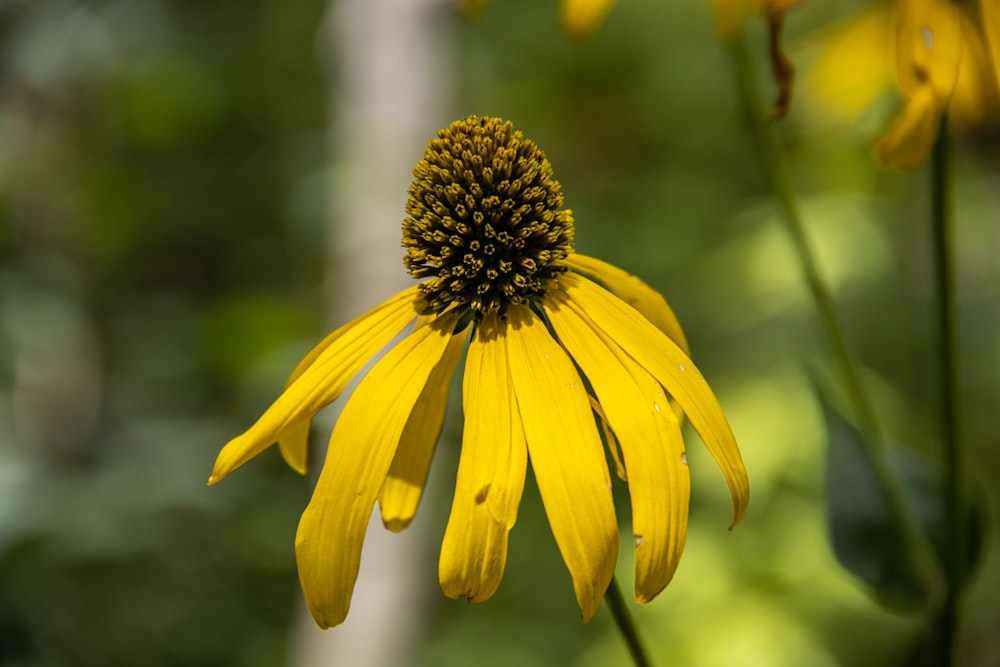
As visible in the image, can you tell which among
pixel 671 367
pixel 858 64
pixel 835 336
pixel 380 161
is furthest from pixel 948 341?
pixel 380 161

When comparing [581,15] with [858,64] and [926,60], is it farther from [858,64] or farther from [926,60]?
[858,64]

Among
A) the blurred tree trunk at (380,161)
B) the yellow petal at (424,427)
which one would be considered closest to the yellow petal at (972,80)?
the yellow petal at (424,427)

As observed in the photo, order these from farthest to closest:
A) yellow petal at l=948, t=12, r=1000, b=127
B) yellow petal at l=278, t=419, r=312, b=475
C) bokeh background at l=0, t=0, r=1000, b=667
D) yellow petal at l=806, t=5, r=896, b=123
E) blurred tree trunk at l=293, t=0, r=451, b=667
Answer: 1. blurred tree trunk at l=293, t=0, r=451, b=667
2. bokeh background at l=0, t=0, r=1000, b=667
3. yellow petal at l=806, t=5, r=896, b=123
4. yellow petal at l=948, t=12, r=1000, b=127
5. yellow petal at l=278, t=419, r=312, b=475

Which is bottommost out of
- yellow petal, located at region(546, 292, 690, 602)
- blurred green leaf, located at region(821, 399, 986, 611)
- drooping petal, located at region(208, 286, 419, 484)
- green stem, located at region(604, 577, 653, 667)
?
blurred green leaf, located at region(821, 399, 986, 611)

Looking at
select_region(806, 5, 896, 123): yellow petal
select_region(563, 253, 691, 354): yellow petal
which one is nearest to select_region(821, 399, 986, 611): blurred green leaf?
select_region(563, 253, 691, 354): yellow petal

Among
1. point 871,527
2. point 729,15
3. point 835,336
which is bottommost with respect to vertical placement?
point 871,527

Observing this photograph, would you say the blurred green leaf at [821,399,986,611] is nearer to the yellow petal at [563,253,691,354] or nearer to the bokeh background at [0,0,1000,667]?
the yellow petal at [563,253,691,354]
